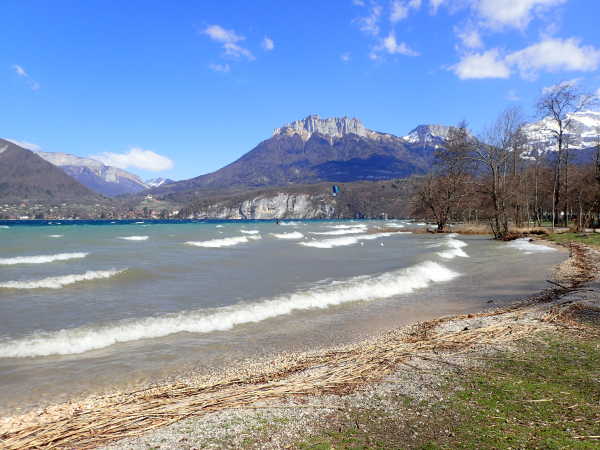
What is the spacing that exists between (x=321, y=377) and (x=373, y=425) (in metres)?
1.85

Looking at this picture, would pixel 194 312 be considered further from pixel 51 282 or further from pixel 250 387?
pixel 51 282

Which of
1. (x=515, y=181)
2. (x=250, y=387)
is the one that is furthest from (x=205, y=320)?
(x=515, y=181)

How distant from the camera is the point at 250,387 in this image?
→ 18.9ft

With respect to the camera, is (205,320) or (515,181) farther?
(515,181)

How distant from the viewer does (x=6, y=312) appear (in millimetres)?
12602

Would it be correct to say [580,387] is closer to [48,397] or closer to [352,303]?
[48,397]

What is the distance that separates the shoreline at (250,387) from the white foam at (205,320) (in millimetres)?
3424

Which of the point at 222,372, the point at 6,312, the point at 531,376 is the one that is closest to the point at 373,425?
the point at 531,376

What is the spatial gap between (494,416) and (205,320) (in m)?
8.41

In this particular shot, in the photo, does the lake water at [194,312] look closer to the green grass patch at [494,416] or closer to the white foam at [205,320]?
the white foam at [205,320]

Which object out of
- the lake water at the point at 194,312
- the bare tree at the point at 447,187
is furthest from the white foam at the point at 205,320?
the bare tree at the point at 447,187

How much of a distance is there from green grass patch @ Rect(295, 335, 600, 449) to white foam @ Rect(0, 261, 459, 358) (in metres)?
6.99

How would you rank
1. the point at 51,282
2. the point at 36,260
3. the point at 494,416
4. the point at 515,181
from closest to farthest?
the point at 494,416 < the point at 51,282 < the point at 36,260 < the point at 515,181

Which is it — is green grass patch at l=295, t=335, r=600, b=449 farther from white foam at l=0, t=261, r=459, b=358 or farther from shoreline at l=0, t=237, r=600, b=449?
white foam at l=0, t=261, r=459, b=358
